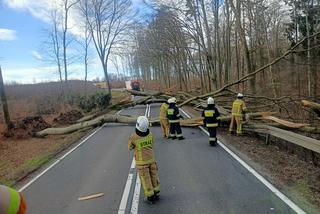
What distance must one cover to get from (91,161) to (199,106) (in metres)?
11.9

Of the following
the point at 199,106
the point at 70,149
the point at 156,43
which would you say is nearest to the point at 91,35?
the point at 156,43

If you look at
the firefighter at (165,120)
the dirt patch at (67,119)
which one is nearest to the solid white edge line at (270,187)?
the firefighter at (165,120)

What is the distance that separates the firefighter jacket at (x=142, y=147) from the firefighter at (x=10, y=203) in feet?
17.2

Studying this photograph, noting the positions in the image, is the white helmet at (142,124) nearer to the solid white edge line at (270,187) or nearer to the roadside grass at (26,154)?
the solid white edge line at (270,187)

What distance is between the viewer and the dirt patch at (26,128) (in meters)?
18.3

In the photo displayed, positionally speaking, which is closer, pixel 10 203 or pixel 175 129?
pixel 10 203

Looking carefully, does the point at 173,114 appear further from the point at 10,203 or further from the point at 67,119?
the point at 10,203

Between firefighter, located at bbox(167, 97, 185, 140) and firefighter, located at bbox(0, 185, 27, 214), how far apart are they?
12.3 m

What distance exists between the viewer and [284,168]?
9.55 m

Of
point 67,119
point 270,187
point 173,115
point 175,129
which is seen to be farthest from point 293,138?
point 67,119

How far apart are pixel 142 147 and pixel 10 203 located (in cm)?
541

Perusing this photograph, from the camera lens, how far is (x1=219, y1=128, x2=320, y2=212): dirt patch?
7.55 m

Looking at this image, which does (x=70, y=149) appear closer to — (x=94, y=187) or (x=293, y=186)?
(x=94, y=187)

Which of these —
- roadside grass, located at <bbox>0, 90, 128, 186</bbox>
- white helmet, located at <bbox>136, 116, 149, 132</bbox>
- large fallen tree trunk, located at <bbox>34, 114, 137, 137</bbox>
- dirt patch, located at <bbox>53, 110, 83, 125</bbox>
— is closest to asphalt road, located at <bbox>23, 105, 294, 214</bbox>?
roadside grass, located at <bbox>0, 90, 128, 186</bbox>
